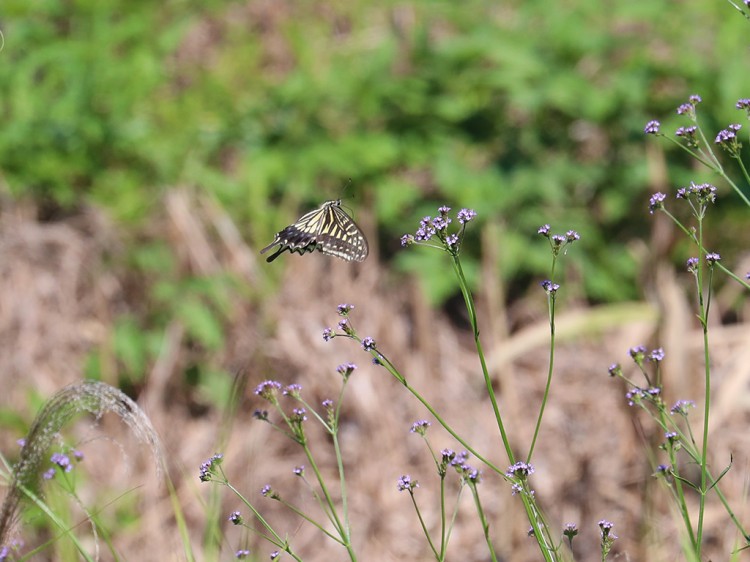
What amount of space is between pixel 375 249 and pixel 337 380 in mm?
794

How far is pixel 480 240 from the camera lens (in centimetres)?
571

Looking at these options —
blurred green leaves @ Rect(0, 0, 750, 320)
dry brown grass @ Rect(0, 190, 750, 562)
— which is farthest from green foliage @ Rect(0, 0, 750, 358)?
dry brown grass @ Rect(0, 190, 750, 562)

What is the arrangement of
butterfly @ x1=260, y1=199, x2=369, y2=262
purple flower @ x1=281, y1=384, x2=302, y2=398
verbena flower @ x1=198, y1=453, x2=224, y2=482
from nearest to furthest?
verbena flower @ x1=198, y1=453, x2=224, y2=482, purple flower @ x1=281, y1=384, x2=302, y2=398, butterfly @ x1=260, y1=199, x2=369, y2=262

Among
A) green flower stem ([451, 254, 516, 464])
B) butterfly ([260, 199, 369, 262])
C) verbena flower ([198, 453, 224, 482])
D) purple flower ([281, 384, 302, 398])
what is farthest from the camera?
butterfly ([260, 199, 369, 262])

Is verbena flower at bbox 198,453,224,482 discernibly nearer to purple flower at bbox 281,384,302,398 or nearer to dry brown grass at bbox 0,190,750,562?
purple flower at bbox 281,384,302,398

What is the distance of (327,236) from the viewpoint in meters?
2.87

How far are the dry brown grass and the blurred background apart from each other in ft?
0.05

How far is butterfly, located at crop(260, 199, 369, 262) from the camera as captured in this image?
274cm

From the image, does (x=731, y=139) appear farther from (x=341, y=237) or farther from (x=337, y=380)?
(x=337, y=380)

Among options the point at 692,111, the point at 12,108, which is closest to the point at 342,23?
the point at 12,108

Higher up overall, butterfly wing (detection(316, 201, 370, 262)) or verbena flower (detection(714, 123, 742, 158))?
butterfly wing (detection(316, 201, 370, 262))

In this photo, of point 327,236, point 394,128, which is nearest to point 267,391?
point 327,236

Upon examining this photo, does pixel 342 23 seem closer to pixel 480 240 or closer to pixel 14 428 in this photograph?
pixel 480 240

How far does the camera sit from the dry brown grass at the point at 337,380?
5.39 metres
